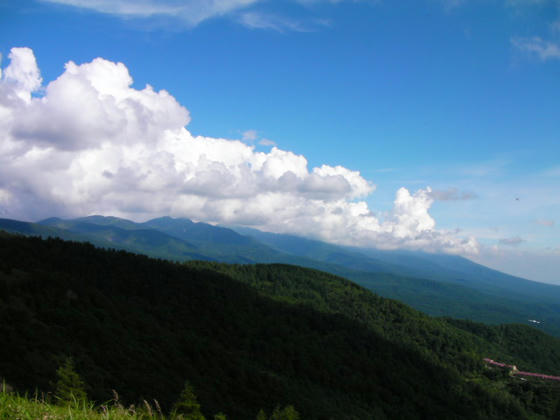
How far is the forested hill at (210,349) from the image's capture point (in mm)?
51219

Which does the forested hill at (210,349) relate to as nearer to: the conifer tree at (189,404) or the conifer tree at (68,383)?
the conifer tree at (68,383)

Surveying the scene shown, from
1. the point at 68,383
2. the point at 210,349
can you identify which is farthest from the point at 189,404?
the point at 210,349

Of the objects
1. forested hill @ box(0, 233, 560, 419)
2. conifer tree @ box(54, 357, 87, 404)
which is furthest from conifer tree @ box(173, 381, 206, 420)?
forested hill @ box(0, 233, 560, 419)

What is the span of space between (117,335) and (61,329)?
1330 cm

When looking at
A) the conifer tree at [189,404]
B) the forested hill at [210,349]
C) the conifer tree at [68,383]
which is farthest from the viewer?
the forested hill at [210,349]

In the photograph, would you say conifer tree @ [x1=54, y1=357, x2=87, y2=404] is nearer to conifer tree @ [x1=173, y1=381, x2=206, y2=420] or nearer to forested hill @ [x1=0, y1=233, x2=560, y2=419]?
forested hill @ [x1=0, y1=233, x2=560, y2=419]

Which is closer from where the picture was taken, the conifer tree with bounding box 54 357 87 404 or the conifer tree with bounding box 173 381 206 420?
the conifer tree with bounding box 54 357 87 404

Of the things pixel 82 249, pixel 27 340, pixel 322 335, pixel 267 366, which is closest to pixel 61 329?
pixel 27 340

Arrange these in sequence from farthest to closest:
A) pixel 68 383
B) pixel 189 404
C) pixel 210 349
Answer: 1. pixel 210 349
2. pixel 189 404
3. pixel 68 383

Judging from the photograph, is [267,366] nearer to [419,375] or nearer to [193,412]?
[419,375]

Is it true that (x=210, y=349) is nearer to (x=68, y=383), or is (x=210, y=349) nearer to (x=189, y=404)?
(x=189, y=404)

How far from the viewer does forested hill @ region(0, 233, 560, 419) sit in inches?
2016

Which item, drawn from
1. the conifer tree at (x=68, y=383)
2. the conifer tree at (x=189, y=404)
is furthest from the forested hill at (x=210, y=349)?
the conifer tree at (x=189, y=404)

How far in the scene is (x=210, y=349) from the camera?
307ft
